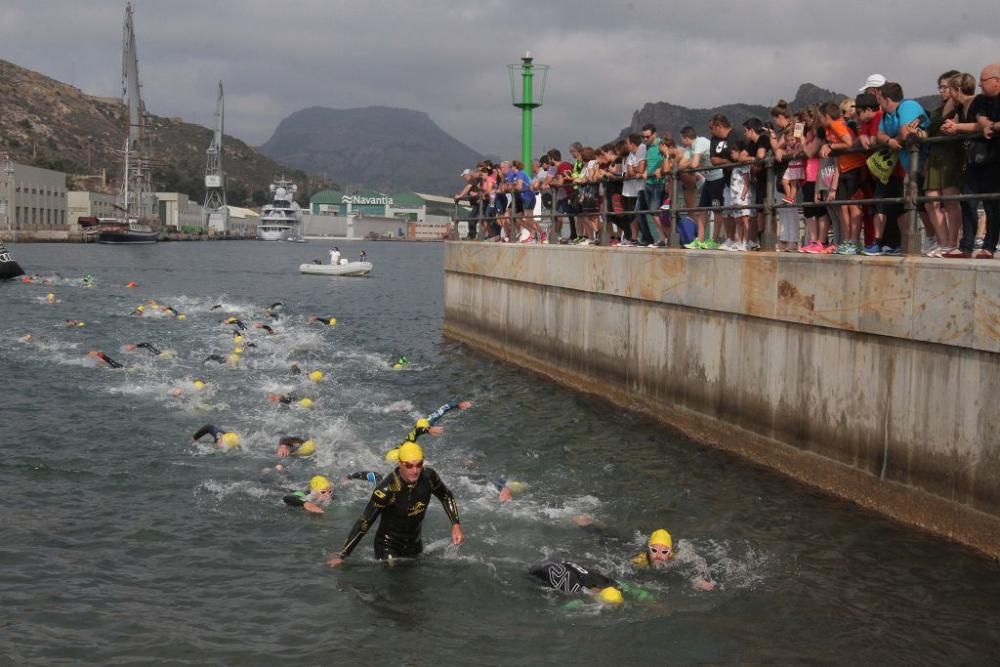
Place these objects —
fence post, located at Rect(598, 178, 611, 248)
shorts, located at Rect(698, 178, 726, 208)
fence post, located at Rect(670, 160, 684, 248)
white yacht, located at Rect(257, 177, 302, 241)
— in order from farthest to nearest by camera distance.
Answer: white yacht, located at Rect(257, 177, 302, 241) < fence post, located at Rect(598, 178, 611, 248) < fence post, located at Rect(670, 160, 684, 248) < shorts, located at Rect(698, 178, 726, 208)

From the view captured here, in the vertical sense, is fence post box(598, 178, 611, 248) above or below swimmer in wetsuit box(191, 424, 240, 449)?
above

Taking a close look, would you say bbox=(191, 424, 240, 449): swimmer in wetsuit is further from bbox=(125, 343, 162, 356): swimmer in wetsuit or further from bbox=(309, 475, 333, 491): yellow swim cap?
bbox=(125, 343, 162, 356): swimmer in wetsuit

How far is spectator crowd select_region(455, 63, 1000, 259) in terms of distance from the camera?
35.0ft

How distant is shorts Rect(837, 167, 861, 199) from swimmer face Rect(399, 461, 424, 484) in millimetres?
6725

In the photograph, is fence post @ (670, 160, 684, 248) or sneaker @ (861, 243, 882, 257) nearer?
sneaker @ (861, 243, 882, 257)

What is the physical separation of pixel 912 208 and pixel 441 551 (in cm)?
674

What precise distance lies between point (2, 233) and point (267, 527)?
130m

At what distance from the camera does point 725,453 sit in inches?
572

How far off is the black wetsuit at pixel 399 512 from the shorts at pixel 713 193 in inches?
306

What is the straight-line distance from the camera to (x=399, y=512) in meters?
10.6

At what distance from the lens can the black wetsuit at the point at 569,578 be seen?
996cm

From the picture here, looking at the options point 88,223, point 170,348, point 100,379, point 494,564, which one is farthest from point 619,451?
point 88,223

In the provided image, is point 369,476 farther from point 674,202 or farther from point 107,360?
point 107,360

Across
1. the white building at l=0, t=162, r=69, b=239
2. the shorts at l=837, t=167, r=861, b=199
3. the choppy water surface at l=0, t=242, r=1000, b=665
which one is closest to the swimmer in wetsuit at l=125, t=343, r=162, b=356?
the choppy water surface at l=0, t=242, r=1000, b=665
